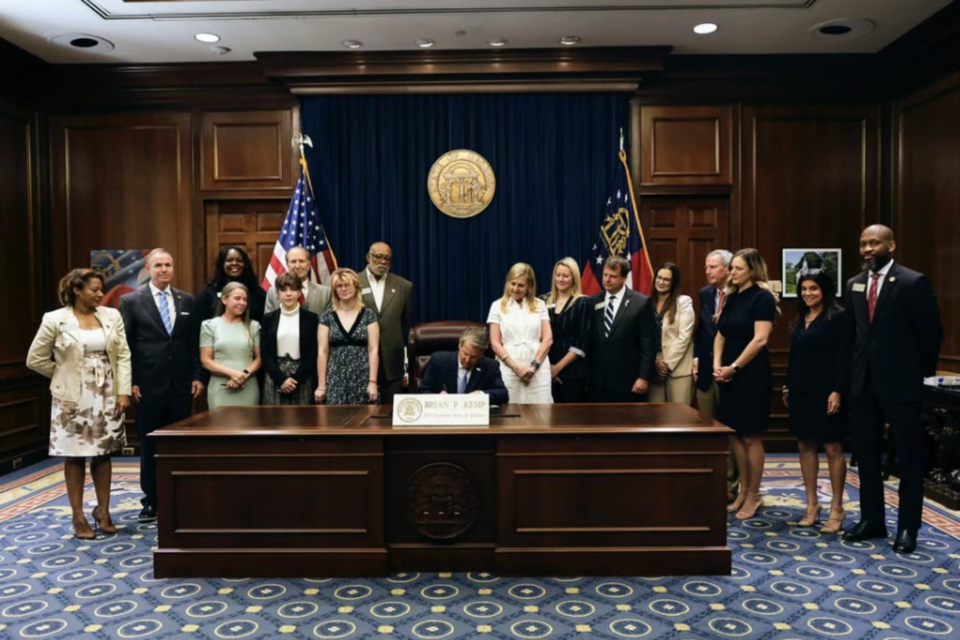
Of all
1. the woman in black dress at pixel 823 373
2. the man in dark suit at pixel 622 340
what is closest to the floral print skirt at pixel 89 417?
the man in dark suit at pixel 622 340

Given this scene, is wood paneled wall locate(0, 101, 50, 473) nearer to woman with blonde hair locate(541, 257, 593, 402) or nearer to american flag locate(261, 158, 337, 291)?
american flag locate(261, 158, 337, 291)

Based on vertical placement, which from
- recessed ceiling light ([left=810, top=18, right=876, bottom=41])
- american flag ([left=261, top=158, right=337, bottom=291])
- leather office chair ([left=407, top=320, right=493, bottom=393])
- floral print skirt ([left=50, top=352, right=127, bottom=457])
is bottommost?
floral print skirt ([left=50, top=352, right=127, bottom=457])

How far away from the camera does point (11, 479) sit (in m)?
5.86

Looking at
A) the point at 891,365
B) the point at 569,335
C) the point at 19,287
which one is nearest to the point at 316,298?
the point at 569,335

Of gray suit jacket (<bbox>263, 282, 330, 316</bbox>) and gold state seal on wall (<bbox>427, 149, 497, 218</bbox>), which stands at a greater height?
gold state seal on wall (<bbox>427, 149, 497, 218</bbox>)

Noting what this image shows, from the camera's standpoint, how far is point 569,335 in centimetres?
503

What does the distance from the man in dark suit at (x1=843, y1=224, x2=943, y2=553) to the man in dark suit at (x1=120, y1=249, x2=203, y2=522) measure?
13.3ft

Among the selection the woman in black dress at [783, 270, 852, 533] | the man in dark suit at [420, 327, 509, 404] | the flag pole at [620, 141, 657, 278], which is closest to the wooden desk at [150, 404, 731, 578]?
the man in dark suit at [420, 327, 509, 404]

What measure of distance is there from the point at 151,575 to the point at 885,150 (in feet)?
22.5

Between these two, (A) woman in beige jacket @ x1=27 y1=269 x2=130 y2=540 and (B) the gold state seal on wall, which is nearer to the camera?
(A) woman in beige jacket @ x1=27 y1=269 x2=130 y2=540

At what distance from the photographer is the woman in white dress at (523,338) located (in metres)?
4.75

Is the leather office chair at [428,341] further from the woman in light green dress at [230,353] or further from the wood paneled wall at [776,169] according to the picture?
the wood paneled wall at [776,169]

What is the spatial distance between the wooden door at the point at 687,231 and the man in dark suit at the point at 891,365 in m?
2.76

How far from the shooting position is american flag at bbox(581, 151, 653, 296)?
20.6ft
